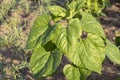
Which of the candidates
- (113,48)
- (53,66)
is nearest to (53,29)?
(53,66)

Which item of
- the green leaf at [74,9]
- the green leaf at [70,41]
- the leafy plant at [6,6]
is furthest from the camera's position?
the leafy plant at [6,6]

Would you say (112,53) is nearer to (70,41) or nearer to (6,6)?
(70,41)

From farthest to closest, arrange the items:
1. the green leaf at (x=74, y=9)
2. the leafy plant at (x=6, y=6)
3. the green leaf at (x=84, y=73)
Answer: the leafy plant at (x=6, y=6) < the green leaf at (x=74, y=9) < the green leaf at (x=84, y=73)

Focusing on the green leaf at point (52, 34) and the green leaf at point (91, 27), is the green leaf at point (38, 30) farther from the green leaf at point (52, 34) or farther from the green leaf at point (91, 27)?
the green leaf at point (91, 27)

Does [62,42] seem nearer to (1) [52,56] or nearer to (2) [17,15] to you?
(1) [52,56]

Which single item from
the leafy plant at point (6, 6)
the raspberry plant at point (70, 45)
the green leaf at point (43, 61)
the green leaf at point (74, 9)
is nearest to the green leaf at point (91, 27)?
the raspberry plant at point (70, 45)

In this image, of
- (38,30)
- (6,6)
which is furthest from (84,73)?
(6,6)

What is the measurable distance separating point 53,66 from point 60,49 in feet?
0.37

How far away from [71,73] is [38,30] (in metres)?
0.34

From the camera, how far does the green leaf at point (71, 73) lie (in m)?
1.68

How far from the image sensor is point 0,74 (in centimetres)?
302

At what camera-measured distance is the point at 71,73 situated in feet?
5.59

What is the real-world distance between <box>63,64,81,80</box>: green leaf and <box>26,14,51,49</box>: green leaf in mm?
260

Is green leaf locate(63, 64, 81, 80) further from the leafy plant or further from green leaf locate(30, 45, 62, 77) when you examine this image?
the leafy plant
